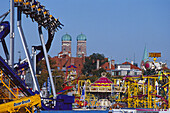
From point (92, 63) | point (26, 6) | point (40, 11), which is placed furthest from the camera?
point (92, 63)

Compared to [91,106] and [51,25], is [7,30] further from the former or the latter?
[91,106]

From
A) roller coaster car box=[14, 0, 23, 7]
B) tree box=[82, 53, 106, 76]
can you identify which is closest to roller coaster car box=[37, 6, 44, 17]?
roller coaster car box=[14, 0, 23, 7]

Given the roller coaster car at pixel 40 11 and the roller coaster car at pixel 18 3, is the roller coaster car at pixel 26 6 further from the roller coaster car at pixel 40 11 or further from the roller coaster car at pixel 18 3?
the roller coaster car at pixel 40 11

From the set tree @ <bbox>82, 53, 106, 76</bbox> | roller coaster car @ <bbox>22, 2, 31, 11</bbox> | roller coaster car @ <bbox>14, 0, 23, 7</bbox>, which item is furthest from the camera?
tree @ <bbox>82, 53, 106, 76</bbox>

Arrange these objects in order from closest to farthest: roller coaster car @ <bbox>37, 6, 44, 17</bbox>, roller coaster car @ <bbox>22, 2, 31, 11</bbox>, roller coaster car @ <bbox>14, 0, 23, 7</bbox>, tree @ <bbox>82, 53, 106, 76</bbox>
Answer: roller coaster car @ <bbox>14, 0, 23, 7</bbox>, roller coaster car @ <bbox>22, 2, 31, 11</bbox>, roller coaster car @ <bbox>37, 6, 44, 17</bbox>, tree @ <bbox>82, 53, 106, 76</bbox>

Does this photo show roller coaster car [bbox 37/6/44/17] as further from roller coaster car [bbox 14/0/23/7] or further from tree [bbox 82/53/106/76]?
tree [bbox 82/53/106/76]

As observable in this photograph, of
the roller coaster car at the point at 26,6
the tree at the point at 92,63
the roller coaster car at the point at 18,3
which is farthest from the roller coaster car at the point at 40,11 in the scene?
the tree at the point at 92,63

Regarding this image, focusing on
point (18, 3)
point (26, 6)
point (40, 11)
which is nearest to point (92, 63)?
point (40, 11)

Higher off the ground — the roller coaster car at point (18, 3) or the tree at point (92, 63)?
the tree at point (92, 63)

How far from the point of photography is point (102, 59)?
621ft

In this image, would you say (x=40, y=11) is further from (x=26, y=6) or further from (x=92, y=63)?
(x=92, y=63)

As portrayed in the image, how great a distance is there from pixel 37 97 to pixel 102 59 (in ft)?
542

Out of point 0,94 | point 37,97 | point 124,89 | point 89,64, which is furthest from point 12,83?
point 89,64

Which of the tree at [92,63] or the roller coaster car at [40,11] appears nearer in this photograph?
the roller coaster car at [40,11]
